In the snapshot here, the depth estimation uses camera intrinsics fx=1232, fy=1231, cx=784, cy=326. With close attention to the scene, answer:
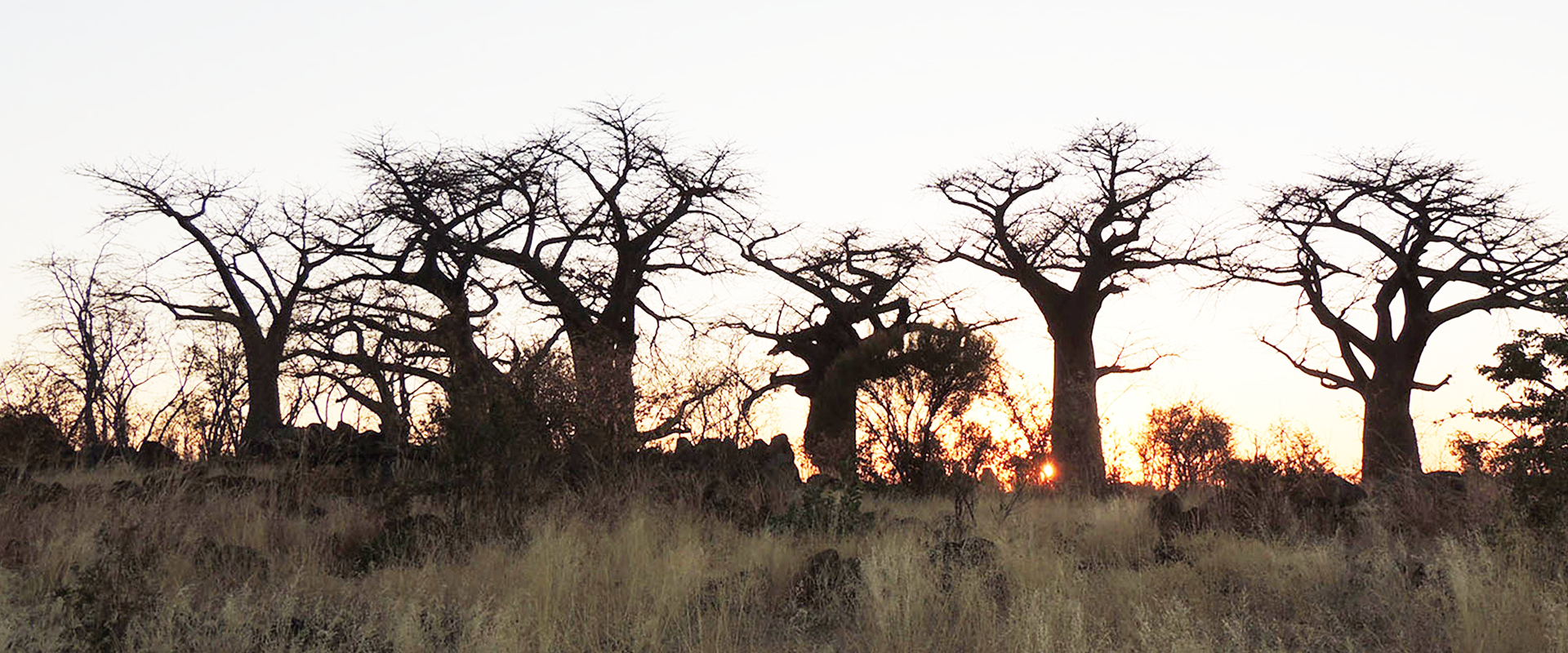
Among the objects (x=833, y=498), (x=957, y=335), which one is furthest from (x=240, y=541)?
(x=957, y=335)

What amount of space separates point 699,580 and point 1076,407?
13044 mm

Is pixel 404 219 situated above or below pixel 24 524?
above

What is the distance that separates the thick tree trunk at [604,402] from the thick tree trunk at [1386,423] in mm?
12549

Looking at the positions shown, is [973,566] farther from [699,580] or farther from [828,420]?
[828,420]

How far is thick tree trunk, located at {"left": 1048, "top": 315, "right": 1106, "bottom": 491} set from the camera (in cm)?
1914

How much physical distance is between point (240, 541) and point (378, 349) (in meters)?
14.2

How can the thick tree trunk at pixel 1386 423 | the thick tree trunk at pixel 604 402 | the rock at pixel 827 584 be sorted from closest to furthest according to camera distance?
1. the rock at pixel 827 584
2. the thick tree trunk at pixel 604 402
3. the thick tree trunk at pixel 1386 423

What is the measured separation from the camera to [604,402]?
45.6ft

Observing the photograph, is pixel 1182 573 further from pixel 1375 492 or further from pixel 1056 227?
pixel 1056 227

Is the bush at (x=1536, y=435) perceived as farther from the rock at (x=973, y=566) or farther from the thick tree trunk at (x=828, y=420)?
the thick tree trunk at (x=828, y=420)

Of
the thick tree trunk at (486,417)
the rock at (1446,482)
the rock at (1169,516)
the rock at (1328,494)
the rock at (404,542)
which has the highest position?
the thick tree trunk at (486,417)

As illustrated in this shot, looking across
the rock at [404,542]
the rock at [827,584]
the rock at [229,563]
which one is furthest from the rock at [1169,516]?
the rock at [229,563]

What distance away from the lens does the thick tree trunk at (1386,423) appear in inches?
798

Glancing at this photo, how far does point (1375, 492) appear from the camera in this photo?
40.6 ft
